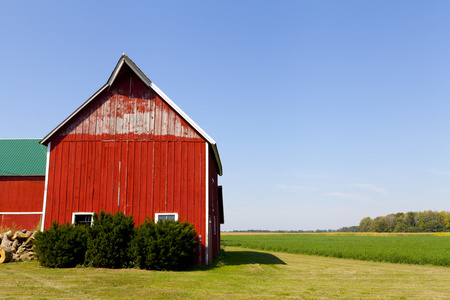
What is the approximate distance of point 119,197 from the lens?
66.9 ft

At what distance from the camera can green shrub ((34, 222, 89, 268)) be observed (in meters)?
17.9

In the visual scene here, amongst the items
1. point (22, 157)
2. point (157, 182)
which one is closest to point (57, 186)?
point (157, 182)

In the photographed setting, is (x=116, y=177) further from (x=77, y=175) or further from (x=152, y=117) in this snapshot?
(x=152, y=117)

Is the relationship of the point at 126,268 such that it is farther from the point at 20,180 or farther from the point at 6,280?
the point at 20,180

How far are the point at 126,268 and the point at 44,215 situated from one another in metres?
5.81

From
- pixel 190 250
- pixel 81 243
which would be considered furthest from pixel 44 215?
pixel 190 250

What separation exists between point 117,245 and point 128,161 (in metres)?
4.72

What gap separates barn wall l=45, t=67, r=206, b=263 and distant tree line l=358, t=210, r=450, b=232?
16118cm

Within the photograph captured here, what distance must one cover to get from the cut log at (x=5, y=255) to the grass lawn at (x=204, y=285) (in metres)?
0.61

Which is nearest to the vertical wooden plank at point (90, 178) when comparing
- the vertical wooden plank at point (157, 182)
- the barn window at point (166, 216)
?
the vertical wooden plank at point (157, 182)

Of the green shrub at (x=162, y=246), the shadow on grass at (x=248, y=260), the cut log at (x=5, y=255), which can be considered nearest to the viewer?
the green shrub at (x=162, y=246)

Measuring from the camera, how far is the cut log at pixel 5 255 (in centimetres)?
1848

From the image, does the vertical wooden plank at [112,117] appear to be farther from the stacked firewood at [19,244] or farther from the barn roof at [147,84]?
the stacked firewood at [19,244]

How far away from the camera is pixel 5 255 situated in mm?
18516
